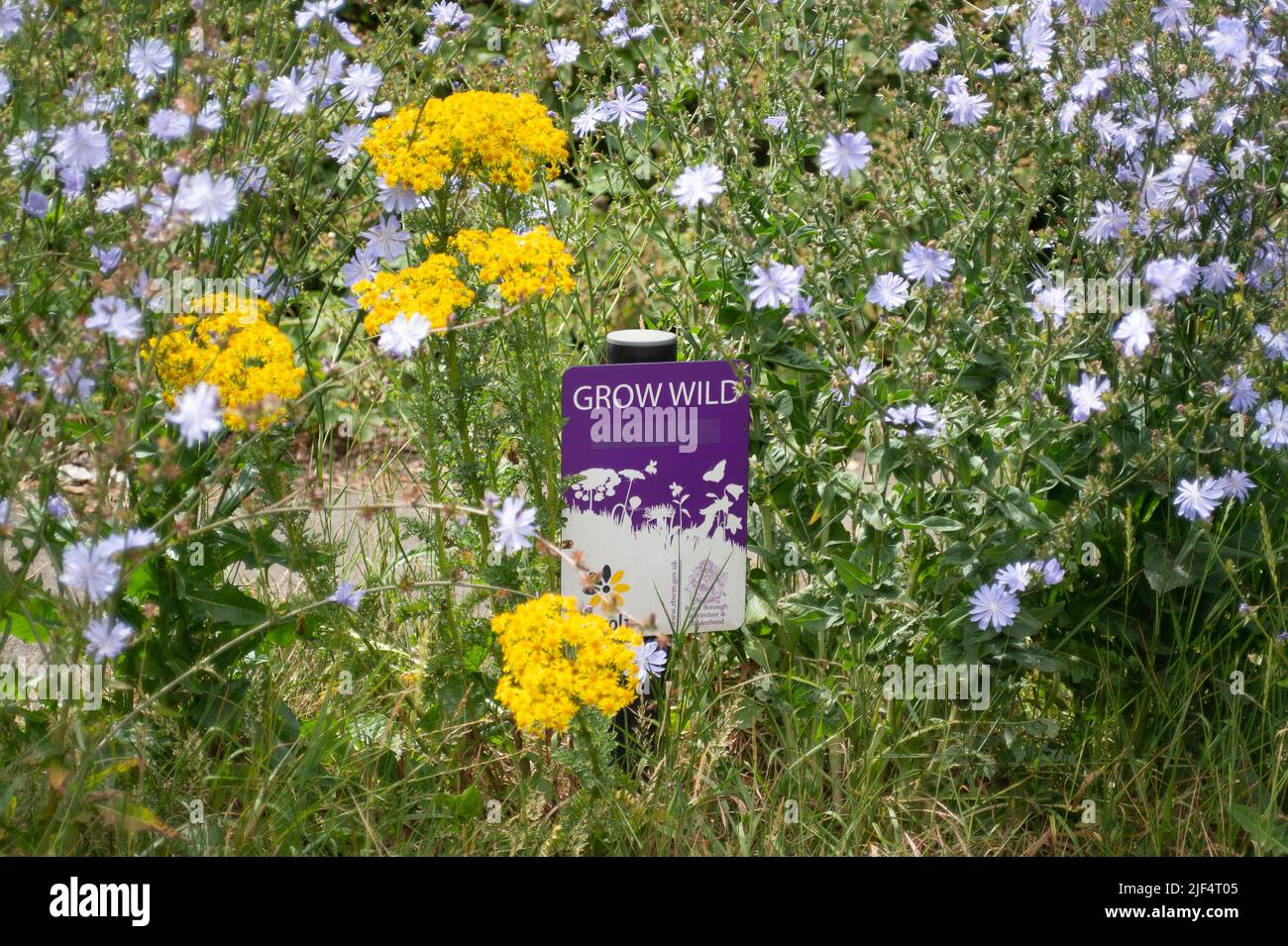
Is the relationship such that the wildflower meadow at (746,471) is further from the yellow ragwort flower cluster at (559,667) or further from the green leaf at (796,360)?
the yellow ragwort flower cluster at (559,667)

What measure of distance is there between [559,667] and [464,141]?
98 centimetres

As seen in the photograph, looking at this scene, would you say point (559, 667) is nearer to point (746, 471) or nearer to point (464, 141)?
point (746, 471)

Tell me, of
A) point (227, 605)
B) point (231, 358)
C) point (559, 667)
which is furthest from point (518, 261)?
point (227, 605)

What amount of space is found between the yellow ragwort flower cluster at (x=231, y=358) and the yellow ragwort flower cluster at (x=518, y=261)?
373mm

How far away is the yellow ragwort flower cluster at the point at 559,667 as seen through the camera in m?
2.05

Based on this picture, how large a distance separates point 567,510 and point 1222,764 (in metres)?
1.35

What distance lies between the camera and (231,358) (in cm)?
221

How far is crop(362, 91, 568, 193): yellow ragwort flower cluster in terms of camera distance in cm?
243

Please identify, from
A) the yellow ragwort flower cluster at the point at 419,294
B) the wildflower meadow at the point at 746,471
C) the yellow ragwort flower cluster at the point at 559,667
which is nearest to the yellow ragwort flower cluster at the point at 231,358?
the wildflower meadow at the point at 746,471

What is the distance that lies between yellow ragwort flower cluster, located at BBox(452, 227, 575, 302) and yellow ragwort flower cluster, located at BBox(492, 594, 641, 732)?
0.58 meters

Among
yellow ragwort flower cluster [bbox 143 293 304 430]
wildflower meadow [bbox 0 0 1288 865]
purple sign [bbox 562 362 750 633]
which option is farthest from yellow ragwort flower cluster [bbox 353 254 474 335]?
purple sign [bbox 562 362 750 633]

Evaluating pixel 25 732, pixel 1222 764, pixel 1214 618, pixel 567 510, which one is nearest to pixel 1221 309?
pixel 1214 618
